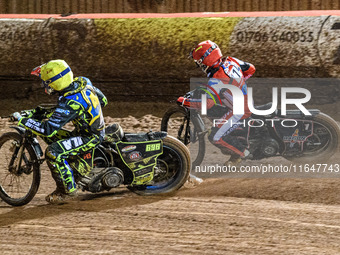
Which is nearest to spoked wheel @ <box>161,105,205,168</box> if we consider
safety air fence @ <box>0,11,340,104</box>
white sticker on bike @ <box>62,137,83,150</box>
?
white sticker on bike @ <box>62,137,83,150</box>

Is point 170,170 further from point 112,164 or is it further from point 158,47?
point 158,47

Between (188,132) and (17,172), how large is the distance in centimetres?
238

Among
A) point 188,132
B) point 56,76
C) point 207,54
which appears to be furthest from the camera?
point 188,132

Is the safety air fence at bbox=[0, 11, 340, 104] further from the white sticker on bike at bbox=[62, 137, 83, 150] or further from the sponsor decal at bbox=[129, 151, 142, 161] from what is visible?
the white sticker on bike at bbox=[62, 137, 83, 150]

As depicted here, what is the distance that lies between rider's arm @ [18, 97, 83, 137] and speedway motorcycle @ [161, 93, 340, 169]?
191 cm

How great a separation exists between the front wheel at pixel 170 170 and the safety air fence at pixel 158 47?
390cm

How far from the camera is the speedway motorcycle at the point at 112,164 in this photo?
22.7 ft

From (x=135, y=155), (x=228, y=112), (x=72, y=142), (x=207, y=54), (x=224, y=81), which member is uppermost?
(x=207, y=54)

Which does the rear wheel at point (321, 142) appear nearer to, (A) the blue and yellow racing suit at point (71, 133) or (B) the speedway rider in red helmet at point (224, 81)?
(B) the speedway rider in red helmet at point (224, 81)

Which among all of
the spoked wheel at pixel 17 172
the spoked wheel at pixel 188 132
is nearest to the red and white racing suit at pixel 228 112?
the spoked wheel at pixel 188 132

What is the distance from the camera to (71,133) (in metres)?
6.90

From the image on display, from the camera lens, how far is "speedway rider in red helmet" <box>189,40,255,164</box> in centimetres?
808

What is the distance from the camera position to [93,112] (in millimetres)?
6773

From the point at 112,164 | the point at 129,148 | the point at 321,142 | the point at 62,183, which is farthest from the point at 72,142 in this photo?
the point at 321,142
